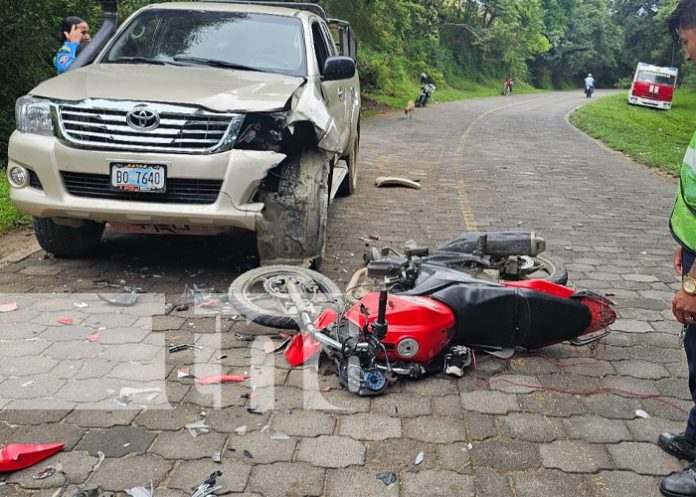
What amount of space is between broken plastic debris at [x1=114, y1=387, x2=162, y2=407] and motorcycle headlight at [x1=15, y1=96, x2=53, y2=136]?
225cm

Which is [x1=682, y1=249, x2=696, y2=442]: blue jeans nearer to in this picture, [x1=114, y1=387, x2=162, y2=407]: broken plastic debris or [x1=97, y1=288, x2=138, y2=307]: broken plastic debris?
[x1=114, y1=387, x2=162, y2=407]: broken plastic debris

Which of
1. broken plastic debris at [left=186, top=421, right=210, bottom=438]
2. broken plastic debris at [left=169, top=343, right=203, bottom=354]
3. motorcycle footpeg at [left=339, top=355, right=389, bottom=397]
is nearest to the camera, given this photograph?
broken plastic debris at [left=186, top=421, right=210, bottom=438]

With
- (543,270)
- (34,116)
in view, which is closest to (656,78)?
(543,270)

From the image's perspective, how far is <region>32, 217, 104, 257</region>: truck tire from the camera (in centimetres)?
522

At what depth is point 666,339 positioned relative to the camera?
14.1 ft

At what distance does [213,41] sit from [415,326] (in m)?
3.56

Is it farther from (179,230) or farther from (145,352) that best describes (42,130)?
(145,352)

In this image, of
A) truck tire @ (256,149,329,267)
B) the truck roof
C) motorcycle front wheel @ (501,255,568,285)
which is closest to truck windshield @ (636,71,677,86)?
the truck roof

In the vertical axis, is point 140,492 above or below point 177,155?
below

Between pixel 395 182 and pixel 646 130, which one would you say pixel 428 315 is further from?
pixel 646 130

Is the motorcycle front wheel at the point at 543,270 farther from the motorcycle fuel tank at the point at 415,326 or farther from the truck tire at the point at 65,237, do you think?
the truck tire at the point at 65,237

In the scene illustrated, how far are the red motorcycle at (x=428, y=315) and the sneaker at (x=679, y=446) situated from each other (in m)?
0.87

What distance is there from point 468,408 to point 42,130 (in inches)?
140

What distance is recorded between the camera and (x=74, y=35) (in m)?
7.25
